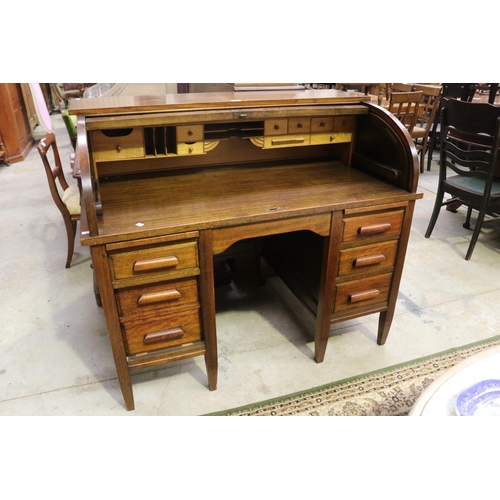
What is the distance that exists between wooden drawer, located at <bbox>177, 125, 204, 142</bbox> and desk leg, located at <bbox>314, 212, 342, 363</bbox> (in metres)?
0.62

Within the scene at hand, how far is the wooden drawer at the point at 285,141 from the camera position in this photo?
1714mm

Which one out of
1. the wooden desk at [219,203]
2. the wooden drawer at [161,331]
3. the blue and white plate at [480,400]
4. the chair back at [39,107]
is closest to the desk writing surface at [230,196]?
the wooden desk at [219,203]

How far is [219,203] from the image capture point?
1.52 m

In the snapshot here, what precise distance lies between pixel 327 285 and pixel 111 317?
869 millimetres

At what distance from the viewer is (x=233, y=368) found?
1.88 meters

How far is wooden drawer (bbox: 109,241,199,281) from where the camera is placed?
4.39 ft

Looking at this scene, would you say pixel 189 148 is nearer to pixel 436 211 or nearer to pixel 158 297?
pixel 158 297

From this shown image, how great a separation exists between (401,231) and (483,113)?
1331mm

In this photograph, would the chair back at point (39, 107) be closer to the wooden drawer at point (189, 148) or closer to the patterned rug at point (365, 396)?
the wooden drawer at point (189, 148)

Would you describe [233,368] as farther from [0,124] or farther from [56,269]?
[0,124]

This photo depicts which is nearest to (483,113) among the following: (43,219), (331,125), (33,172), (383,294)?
(331,125)

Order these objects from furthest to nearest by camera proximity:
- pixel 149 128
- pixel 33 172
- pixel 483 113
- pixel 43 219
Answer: pixel 33 172
pixel 43 219
pixel 483 113
pixel 149 128

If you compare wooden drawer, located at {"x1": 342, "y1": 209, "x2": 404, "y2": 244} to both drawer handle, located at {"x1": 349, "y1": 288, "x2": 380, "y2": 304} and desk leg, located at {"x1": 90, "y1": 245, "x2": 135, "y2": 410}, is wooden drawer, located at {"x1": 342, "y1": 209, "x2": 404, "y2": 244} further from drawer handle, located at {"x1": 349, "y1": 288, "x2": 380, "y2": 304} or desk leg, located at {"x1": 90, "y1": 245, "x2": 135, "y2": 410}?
desk leg, located at {"x1": 90, "y1": 245, "x2": 135, "y2": 410}

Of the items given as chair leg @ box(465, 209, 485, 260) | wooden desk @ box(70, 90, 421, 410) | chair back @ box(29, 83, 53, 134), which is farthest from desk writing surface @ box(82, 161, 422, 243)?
chair back @ box(29, 83, 53, 134)
